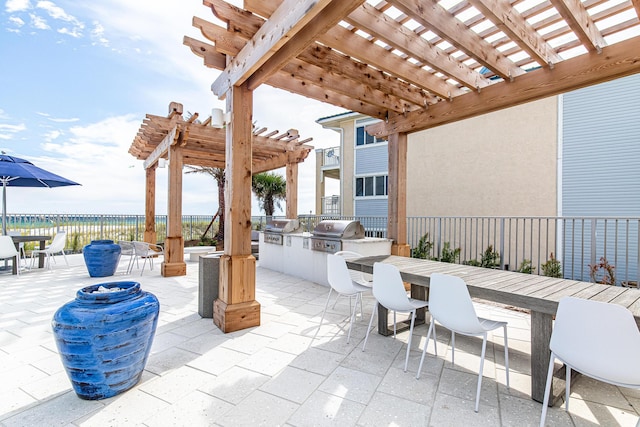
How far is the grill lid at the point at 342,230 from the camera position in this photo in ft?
16.3

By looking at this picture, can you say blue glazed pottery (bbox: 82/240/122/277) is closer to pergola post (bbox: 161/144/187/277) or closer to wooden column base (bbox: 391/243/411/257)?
pergola post (bbox: 161/144/187/277)

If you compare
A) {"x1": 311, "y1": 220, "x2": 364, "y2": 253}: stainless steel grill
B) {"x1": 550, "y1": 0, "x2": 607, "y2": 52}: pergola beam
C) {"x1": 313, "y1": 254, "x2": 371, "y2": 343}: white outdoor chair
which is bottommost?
{"x1": 313, "y1": 254, "x2": 371, "y2": 343}: white outdoor chair

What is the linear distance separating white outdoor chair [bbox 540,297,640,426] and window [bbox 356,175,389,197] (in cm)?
936

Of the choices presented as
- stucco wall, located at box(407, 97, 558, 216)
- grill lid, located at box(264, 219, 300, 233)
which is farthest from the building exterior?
grill lid, located at box(264, 219, 300, 233)

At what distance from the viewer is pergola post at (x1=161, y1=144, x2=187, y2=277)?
237 inches

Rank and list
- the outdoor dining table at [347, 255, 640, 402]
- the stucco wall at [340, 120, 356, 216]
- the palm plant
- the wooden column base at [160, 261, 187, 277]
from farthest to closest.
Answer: the palm plant, the stucco wall at [340, 120, 356, 216], the wooden column base at [160, 261, 187, 277], the outdoor dining table at [347, 255, 640, 402]

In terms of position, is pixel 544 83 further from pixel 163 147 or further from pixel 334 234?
pixel 163 147

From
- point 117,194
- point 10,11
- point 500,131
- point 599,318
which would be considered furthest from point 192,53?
point 117,194

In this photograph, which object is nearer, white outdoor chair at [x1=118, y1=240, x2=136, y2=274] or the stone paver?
the stone paver

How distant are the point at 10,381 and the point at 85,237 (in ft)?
27.3

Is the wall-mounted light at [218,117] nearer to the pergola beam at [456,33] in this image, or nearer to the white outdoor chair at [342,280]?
the white outdoor chair at [342,280]

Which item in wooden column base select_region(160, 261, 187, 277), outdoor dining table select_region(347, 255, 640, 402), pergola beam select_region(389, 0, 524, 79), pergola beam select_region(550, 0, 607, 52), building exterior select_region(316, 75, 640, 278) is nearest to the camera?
outdoor dining table select_region(347, 255, 640, 402)

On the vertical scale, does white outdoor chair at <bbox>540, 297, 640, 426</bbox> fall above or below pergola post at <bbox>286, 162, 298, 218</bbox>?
below

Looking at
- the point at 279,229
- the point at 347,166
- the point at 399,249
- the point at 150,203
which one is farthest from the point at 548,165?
the point at 150,203
